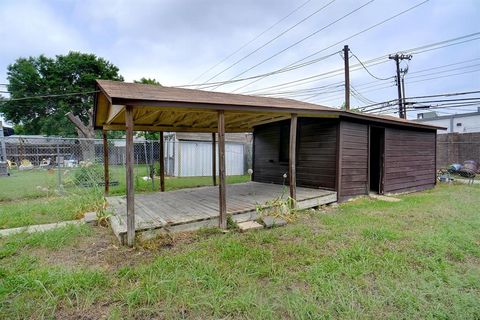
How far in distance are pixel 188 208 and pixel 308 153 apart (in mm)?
3777

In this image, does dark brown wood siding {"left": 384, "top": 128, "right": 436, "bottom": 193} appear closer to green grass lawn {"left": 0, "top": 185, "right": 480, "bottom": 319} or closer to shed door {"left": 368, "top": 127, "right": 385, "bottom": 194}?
shed door {"left": 368, "top": 127, "right": 385, "bottom": 194}

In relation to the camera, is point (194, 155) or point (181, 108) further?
point (194, 155)

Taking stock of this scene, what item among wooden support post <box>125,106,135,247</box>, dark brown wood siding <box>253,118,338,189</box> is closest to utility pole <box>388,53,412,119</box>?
dark brown wood siding <box>253,118,338,189</box>

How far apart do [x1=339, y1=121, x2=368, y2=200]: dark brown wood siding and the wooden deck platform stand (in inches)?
24.0

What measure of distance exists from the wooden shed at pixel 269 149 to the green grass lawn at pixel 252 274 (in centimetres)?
69

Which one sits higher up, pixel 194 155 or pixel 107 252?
pixel 194 155

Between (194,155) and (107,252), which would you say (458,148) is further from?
(107,252)

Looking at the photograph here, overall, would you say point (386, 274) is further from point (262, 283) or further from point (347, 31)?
point (347, 31)

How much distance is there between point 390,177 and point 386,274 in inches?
230

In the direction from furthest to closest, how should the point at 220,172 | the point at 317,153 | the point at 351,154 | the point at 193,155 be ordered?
the point at 193,155, the point at 317,153, the point at 351,154, the point at 220,172

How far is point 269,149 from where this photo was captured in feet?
27.3

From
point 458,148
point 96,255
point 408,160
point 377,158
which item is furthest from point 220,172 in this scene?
point 458,148

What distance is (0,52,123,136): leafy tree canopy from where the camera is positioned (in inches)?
786

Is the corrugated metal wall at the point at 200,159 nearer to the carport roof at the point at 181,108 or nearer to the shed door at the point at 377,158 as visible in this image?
the carport roof at the point at 181,108
